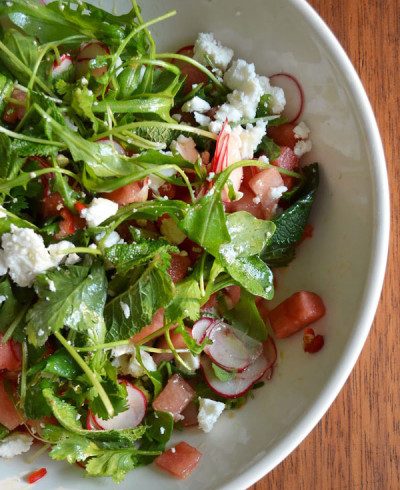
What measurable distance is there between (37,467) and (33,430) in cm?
9

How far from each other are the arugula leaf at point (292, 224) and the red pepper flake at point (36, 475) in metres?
0.71

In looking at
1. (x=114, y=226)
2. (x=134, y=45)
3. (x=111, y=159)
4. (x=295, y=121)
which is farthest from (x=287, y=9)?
(x=114, y=226)

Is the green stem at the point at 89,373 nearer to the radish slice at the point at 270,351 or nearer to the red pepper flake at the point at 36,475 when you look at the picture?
the red pepper flake at the point at 36,475

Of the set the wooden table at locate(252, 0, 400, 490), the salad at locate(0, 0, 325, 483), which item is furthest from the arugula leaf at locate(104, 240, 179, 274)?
the wooden table at locate(252, 0, 400, 490)

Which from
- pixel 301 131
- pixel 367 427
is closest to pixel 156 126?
pixel 301 131

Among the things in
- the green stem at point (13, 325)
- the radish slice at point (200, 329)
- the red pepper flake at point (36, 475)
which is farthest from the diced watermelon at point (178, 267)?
the red pepper flake at point (36, 475)

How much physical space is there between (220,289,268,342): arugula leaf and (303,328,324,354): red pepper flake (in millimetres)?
93

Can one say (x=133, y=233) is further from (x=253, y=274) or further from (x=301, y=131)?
(x=301, y=131)

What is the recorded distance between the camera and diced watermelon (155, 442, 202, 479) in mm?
1537

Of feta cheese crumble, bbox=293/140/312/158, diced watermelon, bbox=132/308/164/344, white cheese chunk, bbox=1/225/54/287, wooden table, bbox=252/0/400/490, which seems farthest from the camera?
wooden table, bbox=252/0/400/490

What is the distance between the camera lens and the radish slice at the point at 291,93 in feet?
5.26

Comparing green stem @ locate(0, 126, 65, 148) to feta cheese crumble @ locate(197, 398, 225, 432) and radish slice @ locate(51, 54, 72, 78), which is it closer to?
radish slice @ locate(51, 54, 72, 78)

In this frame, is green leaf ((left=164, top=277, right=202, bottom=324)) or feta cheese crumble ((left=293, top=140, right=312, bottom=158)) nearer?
green leaf ((left=164, top=277, right=202, bottom=324))

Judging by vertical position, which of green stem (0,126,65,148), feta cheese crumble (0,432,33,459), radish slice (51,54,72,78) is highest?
radish slice (51,54,72,78)
